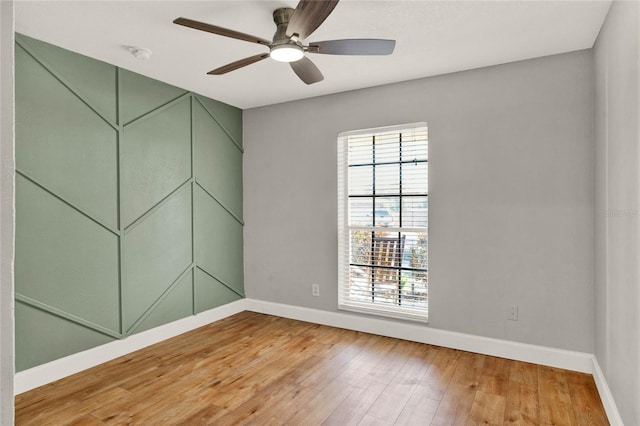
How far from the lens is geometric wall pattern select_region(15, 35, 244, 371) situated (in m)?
2.68

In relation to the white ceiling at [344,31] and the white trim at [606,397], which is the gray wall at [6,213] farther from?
the white trim at [606,397]

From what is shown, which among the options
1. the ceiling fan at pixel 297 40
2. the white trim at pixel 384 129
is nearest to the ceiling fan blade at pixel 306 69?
the ceiling fan at pixel 297 40

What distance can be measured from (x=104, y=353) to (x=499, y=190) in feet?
11.9

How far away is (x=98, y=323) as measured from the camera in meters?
3.09

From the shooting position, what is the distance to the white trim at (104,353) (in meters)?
2.64

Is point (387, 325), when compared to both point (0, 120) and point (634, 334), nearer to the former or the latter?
point (634, 334)

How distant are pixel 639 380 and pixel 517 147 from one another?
1936mm

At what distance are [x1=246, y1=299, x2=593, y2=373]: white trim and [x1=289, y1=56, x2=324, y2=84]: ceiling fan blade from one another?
241cm

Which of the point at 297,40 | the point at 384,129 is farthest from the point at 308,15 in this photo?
the point at 384,129

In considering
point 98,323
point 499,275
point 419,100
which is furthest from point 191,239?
point 499,275

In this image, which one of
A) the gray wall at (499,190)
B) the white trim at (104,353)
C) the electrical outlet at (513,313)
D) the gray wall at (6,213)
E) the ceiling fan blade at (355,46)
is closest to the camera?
the gray wall at (6,213)

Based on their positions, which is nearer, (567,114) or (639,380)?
(639,380)

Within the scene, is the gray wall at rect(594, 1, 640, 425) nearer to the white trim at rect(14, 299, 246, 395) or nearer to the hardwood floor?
the hardwood floor

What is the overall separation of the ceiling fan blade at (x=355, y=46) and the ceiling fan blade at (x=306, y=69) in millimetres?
200
